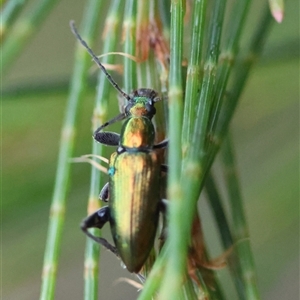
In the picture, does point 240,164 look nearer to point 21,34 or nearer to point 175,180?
point 21,34

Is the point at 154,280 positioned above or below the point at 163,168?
below

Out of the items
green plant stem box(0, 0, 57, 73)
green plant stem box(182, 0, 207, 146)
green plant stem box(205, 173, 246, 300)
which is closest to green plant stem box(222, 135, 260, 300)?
green plant stem box(205, 173, 246, 300)

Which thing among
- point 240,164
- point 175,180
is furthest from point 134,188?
point 240,164

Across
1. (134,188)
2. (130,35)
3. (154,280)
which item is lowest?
(154,280)

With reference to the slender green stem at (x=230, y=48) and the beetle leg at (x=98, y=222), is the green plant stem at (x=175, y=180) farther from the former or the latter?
the beetle leg at (x=98, y=222)

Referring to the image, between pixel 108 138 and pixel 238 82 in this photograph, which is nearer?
pixel 238 82

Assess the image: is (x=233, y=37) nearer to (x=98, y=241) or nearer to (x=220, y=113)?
(x=220, y=113)

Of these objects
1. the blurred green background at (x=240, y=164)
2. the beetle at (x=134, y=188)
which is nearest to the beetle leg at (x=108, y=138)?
the beetle at (x=134, y=188)
